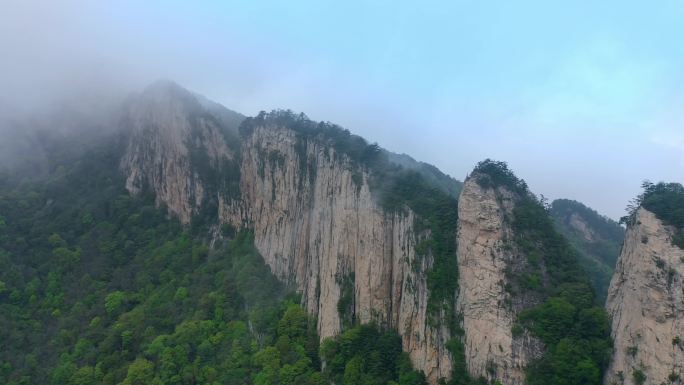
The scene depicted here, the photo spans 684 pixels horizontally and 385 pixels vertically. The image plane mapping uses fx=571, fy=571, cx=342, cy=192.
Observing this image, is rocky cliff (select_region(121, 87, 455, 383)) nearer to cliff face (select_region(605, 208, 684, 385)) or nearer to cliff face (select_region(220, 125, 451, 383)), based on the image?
cliff face (select_region(220, 125, 451, 383))

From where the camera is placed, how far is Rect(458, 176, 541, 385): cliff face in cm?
4322

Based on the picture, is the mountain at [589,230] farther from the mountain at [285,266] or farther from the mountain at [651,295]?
the mountain at [651,295]

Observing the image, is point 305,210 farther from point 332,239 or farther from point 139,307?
point 139,307

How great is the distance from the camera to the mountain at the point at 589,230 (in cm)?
8456

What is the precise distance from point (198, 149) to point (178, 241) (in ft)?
50.9

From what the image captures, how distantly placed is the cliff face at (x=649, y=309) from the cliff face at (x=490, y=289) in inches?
250

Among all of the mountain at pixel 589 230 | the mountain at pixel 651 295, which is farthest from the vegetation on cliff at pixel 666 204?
the mountain at pixel 589 230

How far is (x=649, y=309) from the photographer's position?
3741cm

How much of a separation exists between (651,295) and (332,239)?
109 ft

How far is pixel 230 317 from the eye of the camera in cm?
6581

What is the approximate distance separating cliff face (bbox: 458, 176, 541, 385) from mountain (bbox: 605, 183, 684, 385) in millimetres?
6491

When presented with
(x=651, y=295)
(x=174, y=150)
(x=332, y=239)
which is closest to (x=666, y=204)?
(x=651, y=295)

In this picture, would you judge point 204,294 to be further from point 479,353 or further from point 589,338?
point 589,338

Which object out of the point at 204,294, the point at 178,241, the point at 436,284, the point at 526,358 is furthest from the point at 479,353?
the point at 178,241
